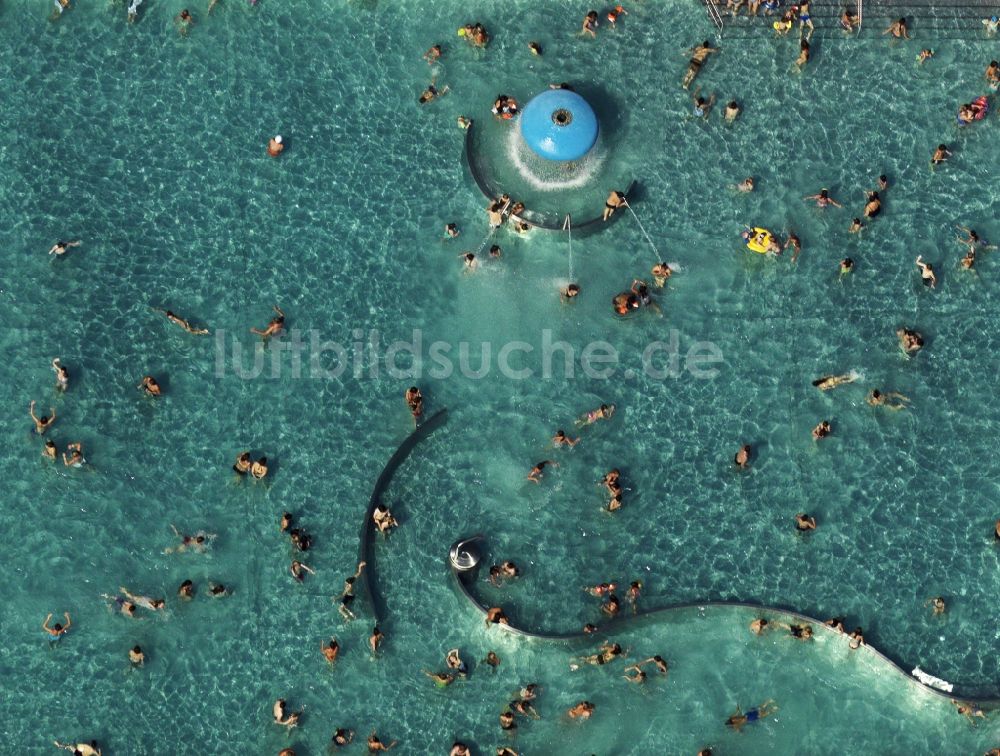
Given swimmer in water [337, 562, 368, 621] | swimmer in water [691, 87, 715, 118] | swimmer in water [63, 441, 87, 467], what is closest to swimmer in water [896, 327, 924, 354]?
swimmer in water [691, 87, 715, 118]

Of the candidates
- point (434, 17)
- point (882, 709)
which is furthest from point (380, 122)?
point (882, 709)

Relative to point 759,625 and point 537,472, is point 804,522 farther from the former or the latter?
point 537,472

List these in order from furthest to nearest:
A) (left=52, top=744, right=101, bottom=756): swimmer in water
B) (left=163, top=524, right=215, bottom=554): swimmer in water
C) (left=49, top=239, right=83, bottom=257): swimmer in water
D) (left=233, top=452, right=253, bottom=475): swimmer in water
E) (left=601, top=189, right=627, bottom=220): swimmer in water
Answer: (left=601, top=189, right=627, bottom=220): swimmer in water, (left=49, top=239, right=83, bottom=257): swimmer in water, (left=233, top=452, right=253, bottom=475): swimmer in water, (left=163, top=524, right=215, bottom=554): swimmer in water, (left=52, top=744, right=101, bottom=756): swimmer in water

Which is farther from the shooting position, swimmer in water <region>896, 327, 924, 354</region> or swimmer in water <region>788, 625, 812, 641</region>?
swimmer in water <region>896, 327, 924, 354</region>

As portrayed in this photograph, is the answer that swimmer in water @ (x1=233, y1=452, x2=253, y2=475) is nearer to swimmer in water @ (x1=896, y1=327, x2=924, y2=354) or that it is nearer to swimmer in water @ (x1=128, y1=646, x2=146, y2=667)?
swimmer in water @ (x1=128, y1=646, x2=146, y2=667)

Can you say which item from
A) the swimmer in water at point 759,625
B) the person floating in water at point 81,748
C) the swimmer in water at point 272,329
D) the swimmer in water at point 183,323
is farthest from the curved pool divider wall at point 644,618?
the person floating in water at point 81,748

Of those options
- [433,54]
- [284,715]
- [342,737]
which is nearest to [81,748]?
[284,715]
